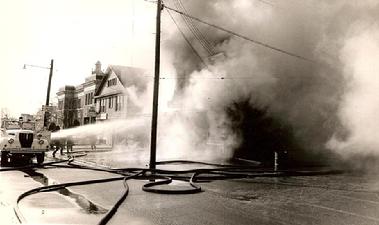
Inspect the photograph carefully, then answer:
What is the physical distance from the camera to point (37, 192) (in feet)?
29.2

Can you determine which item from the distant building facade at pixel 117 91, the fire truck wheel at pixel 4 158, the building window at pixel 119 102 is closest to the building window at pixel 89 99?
the distant building facade at pixel 117 91

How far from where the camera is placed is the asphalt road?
638cm

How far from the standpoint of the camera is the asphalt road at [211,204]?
638 cm

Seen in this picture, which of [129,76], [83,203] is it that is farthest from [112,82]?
[83,203]

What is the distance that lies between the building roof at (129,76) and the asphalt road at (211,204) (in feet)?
90.9

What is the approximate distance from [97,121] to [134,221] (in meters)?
41.0

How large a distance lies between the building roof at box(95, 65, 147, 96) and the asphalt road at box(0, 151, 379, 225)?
27698 millimetres

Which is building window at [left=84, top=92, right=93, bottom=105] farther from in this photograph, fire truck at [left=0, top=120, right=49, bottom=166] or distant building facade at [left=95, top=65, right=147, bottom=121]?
fire truck at [left=0, top=120, right=49, bottom=166]

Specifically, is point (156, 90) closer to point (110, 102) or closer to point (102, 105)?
point (110, 102)

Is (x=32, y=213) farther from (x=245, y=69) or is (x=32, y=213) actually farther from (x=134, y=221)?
(x=245, y=69)

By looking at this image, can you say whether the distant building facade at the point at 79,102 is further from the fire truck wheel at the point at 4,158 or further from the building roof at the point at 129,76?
the fire truck wheel at the point at 4,158

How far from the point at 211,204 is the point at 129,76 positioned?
34.7 meters

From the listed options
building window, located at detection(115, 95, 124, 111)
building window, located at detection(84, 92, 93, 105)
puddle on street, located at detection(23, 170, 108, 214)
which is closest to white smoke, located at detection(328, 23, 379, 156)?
puddle on street, located at detection(23, 170, 108, 214)

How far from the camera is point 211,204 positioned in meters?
7.86
